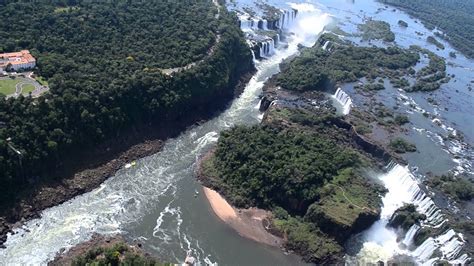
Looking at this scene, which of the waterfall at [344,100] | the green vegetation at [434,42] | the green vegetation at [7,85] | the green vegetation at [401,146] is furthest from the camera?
the green vegetation at [434,42]

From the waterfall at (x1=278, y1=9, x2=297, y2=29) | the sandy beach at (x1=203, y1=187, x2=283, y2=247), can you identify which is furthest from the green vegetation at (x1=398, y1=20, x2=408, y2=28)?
the sandy beach at (x1=203, y1=187, x2=283, y2=247)

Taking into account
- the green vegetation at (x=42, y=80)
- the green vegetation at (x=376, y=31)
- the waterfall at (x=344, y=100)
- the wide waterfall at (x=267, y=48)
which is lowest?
the green vegetation at (x=376, y=31)

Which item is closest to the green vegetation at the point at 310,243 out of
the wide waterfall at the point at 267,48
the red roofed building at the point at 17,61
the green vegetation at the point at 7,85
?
the green vegetation at the point at 7,85

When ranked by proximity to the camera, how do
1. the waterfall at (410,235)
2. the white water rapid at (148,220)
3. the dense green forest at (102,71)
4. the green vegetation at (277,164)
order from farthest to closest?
the green vegetation at (277,164), the dense green forest at (102,71), the waterfall at (410,235), the white water rapid at (148,220)

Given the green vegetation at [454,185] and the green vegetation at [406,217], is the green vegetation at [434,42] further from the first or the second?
the green vegetation at [406,217]

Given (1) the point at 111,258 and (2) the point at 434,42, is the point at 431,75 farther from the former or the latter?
(1) the point at 111,258

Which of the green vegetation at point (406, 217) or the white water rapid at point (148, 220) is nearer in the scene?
the white water rapid at point (148, 220)
